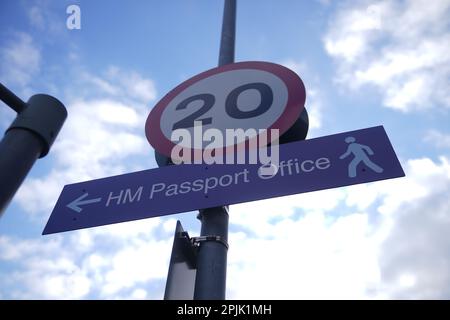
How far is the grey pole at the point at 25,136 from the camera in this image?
915mm

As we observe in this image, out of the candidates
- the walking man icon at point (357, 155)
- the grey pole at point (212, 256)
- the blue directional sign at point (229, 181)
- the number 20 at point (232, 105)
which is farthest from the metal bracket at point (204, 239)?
the number 20 at point (232, 105)

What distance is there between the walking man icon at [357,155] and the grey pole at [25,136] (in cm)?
107

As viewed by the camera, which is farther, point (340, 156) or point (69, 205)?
point (69, 205)

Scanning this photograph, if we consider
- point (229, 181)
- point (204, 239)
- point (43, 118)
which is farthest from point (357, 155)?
point (43, 118)

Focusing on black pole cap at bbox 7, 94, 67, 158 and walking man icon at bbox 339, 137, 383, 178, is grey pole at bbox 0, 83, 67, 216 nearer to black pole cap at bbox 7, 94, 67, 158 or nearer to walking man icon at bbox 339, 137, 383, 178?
black pole cap at bbox 7, 94, 67, 158

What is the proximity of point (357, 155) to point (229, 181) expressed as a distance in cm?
52

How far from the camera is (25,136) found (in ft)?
3.35

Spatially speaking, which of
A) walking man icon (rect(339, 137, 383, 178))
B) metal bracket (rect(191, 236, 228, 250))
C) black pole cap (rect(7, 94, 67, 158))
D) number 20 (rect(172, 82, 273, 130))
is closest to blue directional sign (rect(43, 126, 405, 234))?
walking man icon (rect(339, 137, 383, 178))

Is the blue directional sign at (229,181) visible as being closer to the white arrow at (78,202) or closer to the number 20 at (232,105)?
the white arrow at (78,202)

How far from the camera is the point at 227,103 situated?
5.86 feet

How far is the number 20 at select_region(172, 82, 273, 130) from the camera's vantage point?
1717mm
